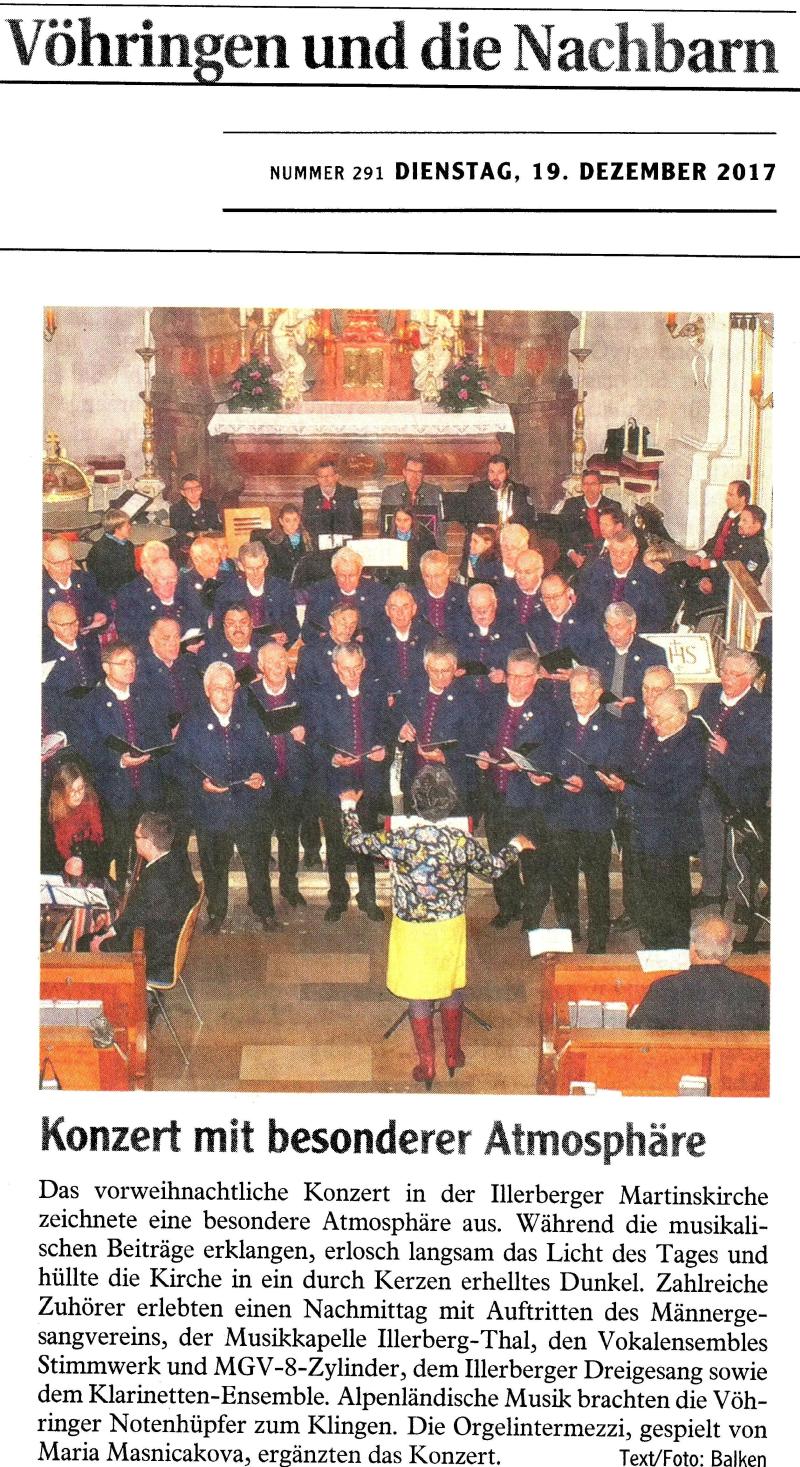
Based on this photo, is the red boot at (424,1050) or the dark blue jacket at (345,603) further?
the dark blue jacket at (345,603)

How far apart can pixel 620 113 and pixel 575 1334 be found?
14.3 feet

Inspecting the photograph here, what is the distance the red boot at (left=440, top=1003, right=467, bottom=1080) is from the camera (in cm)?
770

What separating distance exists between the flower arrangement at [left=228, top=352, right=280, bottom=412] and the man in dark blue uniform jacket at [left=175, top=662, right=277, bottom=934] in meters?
1.49

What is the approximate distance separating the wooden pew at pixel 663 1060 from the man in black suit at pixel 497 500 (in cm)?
279

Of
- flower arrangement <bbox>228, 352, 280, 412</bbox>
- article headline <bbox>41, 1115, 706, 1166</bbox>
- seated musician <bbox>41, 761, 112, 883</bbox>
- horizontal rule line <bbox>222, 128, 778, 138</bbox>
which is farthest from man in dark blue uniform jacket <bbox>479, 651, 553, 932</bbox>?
horizontal rule line <bbox>222, 128, 778, 138</bbox>

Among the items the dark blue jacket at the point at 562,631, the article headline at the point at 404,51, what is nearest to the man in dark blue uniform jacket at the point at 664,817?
the dark blue jacket at the point at 562,631

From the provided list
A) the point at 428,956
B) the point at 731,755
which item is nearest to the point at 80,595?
the point at 428,956

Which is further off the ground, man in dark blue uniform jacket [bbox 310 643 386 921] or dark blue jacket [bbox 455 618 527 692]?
dark blue jacket [bbox 455 618 527 692]

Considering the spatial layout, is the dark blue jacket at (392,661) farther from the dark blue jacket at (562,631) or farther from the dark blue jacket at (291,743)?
the dark blue jacket at (562,631)

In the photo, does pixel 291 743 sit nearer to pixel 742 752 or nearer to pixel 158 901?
pixel 158 901

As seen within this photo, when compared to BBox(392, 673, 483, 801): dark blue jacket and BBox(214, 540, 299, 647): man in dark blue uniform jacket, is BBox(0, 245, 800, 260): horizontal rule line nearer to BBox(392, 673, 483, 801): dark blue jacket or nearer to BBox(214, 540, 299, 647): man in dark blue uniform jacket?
BBox(214, 540, 299, 647): man in dark blue uniform jacket

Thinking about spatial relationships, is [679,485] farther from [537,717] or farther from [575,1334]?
[575,1334]

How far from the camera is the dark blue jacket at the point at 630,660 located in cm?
827

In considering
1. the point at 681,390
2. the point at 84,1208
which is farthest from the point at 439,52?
the point at 84,1208
